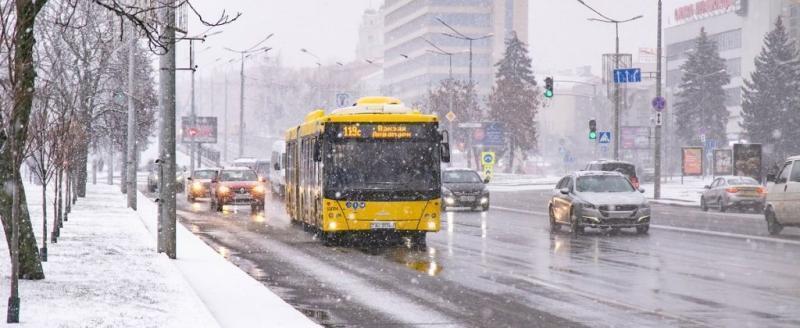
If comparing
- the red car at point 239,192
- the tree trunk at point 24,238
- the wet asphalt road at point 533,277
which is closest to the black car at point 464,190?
the red car at point 239,192

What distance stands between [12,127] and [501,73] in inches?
4091

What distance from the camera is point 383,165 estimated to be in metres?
25.5

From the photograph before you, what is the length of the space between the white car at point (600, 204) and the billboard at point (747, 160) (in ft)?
83.5

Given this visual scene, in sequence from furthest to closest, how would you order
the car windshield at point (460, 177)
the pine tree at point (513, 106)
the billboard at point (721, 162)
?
the pine tree at point (513, 106) < the billboard at point (721, 162) < the car windshield at point (460, 177)

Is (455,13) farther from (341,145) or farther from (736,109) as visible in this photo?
(341,145)

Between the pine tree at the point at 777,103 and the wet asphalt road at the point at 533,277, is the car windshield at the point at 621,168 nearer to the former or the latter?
the wet asphalt road at the point at 533,277

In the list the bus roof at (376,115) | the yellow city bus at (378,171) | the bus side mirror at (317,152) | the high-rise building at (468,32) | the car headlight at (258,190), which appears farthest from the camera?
the high-rise building at (468,32)

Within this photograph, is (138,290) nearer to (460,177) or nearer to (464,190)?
(464,190)

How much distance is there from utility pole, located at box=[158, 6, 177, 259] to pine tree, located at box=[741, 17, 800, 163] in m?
78.1

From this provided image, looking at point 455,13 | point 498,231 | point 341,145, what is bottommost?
point 498,231

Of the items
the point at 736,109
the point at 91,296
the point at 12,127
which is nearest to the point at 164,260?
the point at 91,296

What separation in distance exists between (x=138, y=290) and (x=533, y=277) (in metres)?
6.06

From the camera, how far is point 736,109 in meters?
140

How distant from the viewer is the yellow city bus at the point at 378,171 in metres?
25.2
